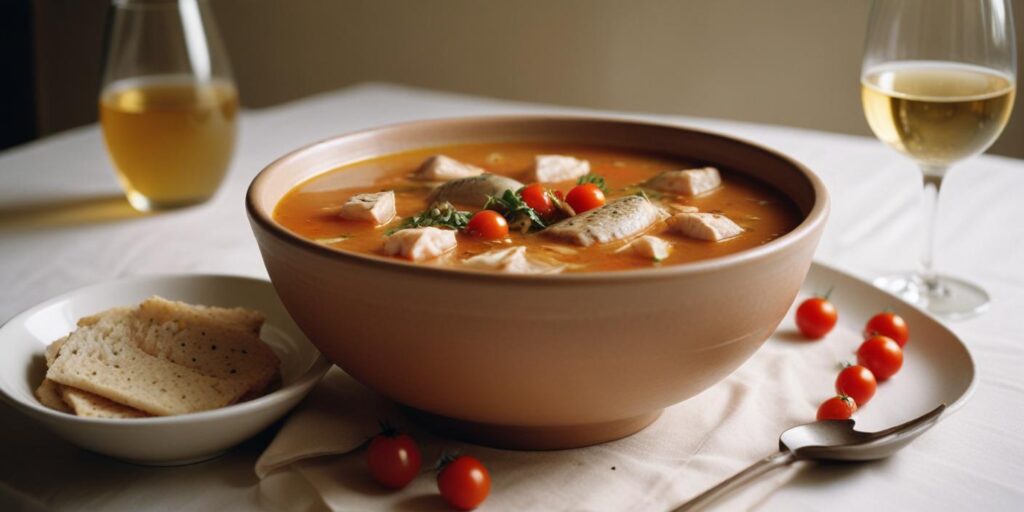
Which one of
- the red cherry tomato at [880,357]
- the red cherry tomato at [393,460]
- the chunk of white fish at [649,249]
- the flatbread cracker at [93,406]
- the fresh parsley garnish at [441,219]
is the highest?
the chunk of white fish at [649,249]

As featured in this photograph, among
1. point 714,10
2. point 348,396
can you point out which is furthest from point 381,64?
point 348,396

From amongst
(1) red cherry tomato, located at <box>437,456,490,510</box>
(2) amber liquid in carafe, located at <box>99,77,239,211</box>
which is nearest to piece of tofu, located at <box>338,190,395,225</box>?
(1) red cherry tomato, located at <box>437,456,490,510</box>

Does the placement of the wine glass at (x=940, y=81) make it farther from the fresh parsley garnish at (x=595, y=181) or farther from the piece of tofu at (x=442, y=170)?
the piece of tofu at (x=442, y=170)

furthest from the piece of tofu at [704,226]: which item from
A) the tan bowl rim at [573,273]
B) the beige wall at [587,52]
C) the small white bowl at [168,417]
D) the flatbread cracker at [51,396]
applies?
the beige wall at [587,52]

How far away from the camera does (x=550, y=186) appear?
2018 mm

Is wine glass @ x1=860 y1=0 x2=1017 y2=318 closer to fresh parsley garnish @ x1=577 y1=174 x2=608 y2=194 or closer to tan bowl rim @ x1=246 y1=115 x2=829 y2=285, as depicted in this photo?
tan bowl rim @ x1=246 y1=115 x2=829 y2=285

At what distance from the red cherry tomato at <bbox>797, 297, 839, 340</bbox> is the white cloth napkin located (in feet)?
→ 0.71

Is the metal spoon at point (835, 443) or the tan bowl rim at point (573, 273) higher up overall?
the tan bowl rim at point (573, 273)

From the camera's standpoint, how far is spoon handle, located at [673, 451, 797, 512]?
1.34m

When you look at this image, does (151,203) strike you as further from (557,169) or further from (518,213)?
(518,213)

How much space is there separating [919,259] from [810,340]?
0.69m

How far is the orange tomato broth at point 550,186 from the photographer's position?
1.61m

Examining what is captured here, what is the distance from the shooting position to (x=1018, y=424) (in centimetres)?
165

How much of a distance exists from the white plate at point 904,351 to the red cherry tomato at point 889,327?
29 millimetres
